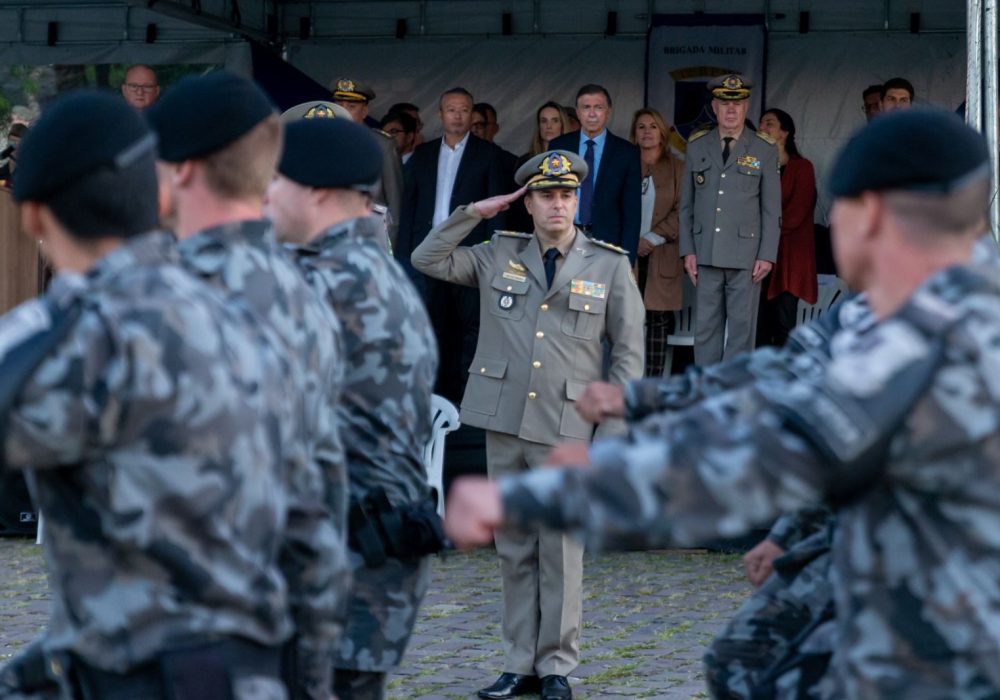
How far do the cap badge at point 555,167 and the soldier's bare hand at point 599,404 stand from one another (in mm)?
3141

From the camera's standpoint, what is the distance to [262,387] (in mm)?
2635

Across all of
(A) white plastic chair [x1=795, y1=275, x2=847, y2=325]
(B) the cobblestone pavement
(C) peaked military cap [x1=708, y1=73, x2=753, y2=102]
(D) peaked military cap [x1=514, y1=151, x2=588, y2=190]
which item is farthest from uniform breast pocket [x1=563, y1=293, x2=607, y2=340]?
(A) white plastic chair [x1=795, y1=275, x2=847, y2=325]

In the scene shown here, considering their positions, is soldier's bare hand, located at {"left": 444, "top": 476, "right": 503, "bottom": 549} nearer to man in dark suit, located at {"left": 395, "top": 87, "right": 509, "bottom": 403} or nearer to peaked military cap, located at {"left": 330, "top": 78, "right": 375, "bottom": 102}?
man in dark suit, located at {"left": 395, "top": 87, "right": 509, "bottom": 403}

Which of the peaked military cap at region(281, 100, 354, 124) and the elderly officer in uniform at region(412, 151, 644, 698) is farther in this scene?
the elderly officer in uniform at region(412, 151, 644, 698)

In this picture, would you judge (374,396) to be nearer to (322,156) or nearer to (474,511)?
(322,156)

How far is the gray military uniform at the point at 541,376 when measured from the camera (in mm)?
6352

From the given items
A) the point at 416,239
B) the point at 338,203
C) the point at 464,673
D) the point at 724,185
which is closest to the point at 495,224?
the point at 416,239

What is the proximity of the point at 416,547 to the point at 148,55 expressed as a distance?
9.10 m

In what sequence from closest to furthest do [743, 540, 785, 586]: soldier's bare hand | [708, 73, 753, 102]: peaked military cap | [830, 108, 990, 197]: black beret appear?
[830, 108, 990, 197]: black beret
[743, 540, 785, 586]: soldier's bare hand
[708, 73, 753, 102]: peaked military cap

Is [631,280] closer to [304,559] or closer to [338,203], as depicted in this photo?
[338,203]

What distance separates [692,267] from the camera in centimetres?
1029

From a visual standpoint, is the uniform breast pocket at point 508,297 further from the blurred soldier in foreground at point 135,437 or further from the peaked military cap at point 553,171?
the blurred soldier in foreground at point 135,437

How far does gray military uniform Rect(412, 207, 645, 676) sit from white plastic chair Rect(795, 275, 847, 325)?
180 inches

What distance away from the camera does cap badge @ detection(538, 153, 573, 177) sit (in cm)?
650
